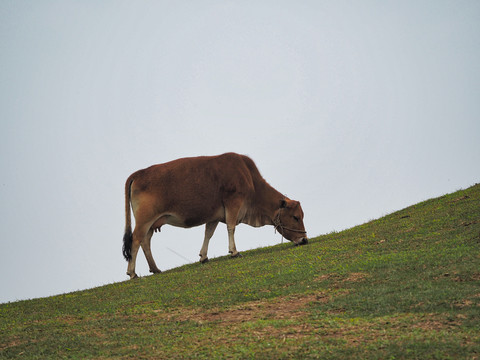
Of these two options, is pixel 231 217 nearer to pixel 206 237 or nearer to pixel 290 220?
pixel 206 237

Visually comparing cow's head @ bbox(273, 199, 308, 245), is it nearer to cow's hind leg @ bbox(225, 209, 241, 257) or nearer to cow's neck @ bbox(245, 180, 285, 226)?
cow's neck @ bbox(245, 180, 285, 226)

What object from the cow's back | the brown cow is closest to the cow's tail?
the brown cow

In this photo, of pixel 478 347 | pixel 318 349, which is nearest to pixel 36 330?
pixel 318 349

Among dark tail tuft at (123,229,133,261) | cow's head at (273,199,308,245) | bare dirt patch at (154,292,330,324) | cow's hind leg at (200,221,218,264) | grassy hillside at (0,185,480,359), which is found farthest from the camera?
cow's head at (273,199,308,245)

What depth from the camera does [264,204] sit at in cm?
1994

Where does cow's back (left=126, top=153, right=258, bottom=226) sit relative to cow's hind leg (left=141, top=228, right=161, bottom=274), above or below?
above

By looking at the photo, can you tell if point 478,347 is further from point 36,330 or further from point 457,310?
point 36,330

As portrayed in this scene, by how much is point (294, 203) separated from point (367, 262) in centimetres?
674

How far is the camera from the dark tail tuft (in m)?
17.8

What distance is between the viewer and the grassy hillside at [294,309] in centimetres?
859

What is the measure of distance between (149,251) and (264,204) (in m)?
4.08

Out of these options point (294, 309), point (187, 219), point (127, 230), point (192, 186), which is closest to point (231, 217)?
point (187, 219)

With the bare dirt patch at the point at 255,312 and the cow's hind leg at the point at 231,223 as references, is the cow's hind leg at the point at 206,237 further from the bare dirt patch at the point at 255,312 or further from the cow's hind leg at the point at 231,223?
the bare dirt patch at the point at 255,312

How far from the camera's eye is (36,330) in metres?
11.5
